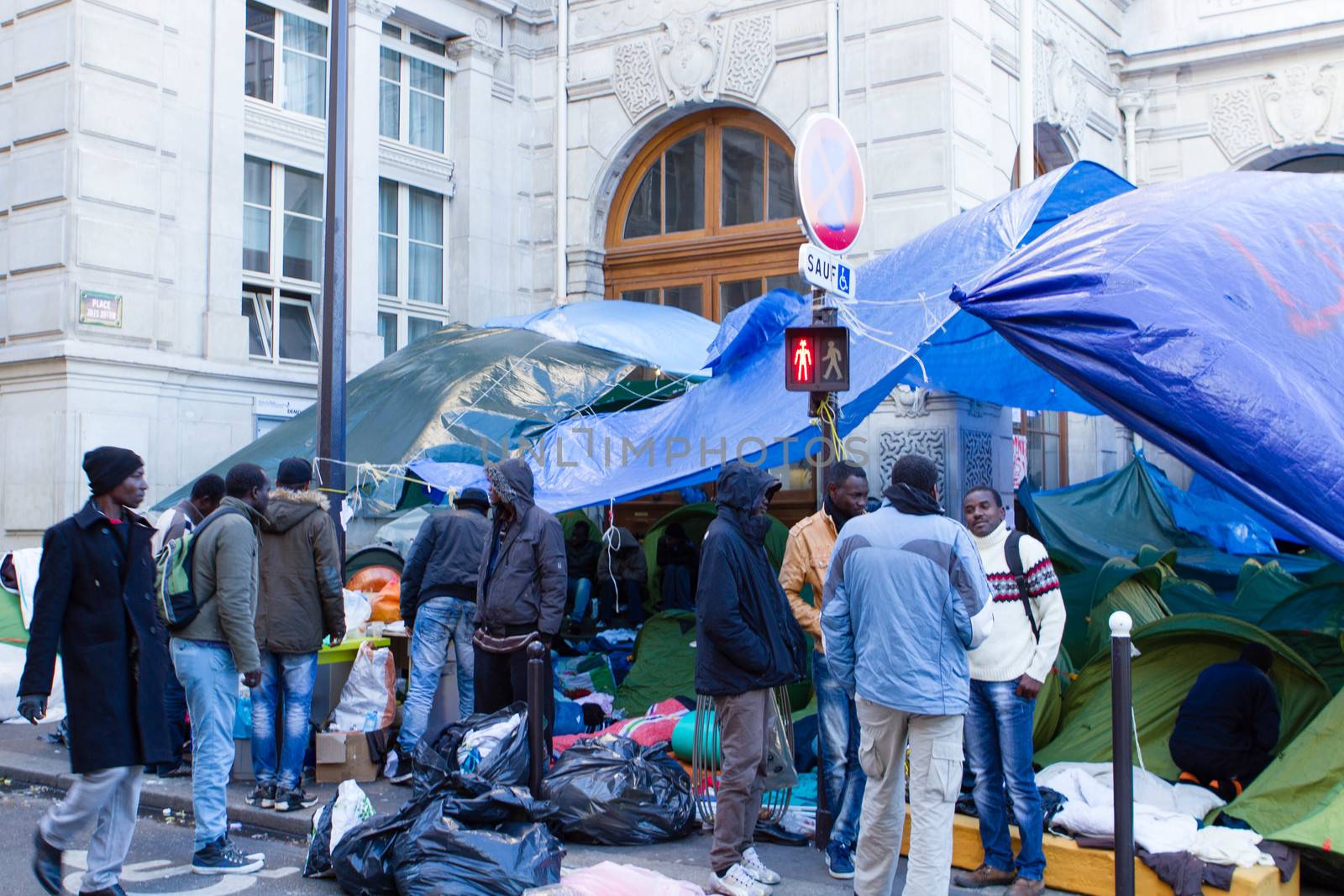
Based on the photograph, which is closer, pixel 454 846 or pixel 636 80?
pixel 454 846

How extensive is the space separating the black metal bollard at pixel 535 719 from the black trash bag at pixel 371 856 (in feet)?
2.66

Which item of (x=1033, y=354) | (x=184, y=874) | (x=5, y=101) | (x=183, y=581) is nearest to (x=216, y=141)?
(x=5, y=101)

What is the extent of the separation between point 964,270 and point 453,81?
9.74m

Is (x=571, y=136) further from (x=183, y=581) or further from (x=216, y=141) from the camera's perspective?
(x=183, y=581)

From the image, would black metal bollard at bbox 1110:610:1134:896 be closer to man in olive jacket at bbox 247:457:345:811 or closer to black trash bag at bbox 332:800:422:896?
black trash bag at bbox 332:800:422:896

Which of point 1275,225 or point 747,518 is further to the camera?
point 1275,225

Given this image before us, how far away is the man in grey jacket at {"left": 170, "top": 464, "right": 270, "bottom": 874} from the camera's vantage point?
6008mm

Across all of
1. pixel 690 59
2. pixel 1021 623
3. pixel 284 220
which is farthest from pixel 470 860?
pixel 690 59

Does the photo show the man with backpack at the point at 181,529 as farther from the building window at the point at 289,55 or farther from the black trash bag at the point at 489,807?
the building window at the point at 289,55

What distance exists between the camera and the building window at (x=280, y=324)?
13.6m

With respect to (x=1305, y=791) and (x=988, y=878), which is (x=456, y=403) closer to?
(x=988, y=878)

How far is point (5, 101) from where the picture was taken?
12.7m

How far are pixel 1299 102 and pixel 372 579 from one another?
13736 millimetres

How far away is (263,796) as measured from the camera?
7164 mm
